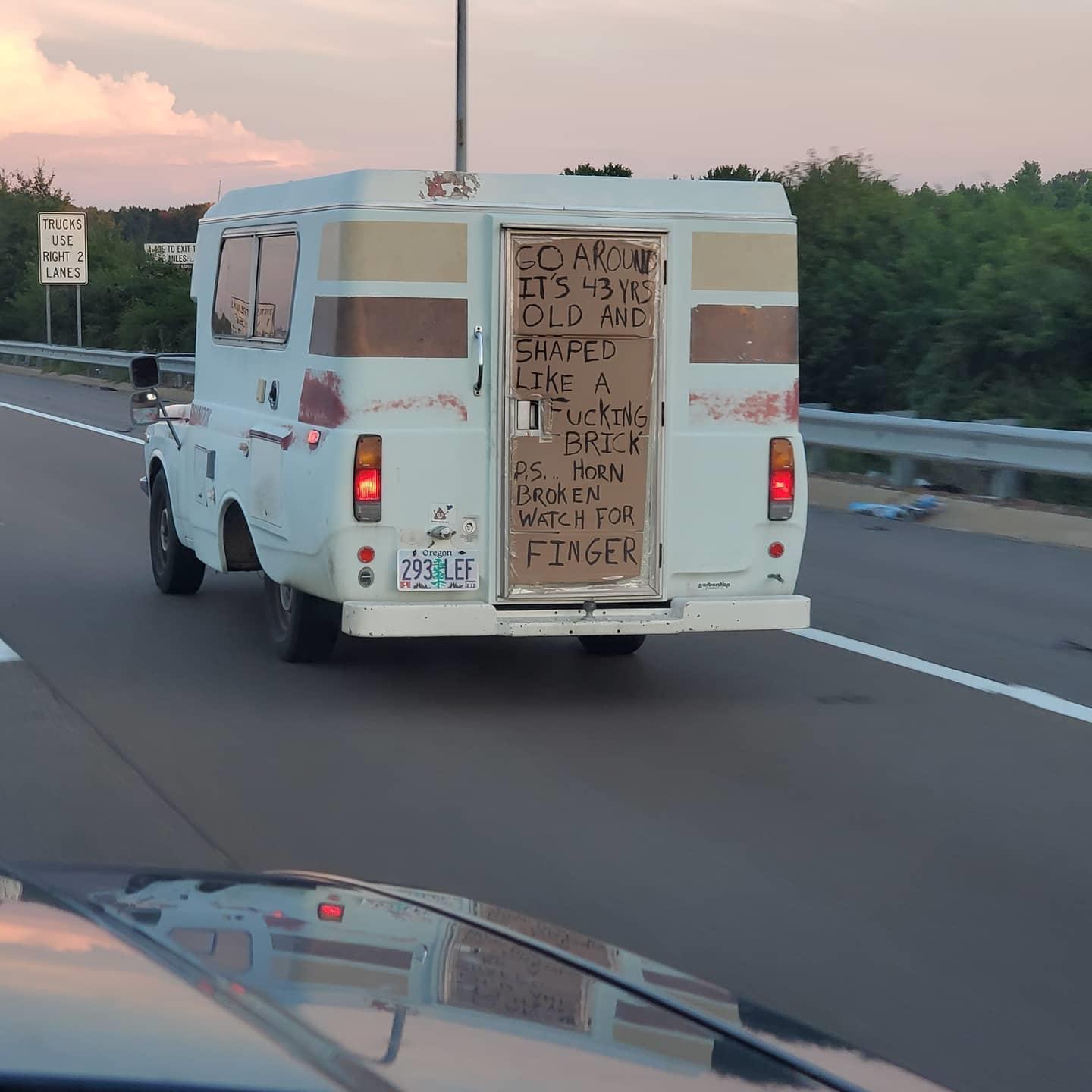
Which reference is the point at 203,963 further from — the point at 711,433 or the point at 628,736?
the point at 711,433

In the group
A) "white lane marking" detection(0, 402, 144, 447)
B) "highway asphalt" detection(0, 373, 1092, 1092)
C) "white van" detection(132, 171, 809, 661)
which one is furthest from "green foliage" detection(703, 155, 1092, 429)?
"white van" detection(132, 171, 809, 661)

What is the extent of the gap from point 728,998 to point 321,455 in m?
5.59

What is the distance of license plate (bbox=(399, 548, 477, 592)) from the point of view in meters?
8.56

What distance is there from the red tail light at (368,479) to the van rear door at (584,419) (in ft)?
2.11

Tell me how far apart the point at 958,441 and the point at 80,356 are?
30.4 metres

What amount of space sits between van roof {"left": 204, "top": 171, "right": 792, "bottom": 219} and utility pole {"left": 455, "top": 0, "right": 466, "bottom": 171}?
20.3 metres

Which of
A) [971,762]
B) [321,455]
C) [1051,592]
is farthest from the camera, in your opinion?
[1051,592]

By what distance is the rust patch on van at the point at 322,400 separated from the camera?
27.8 ft

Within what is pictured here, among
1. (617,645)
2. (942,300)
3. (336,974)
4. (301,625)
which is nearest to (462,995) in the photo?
(336,974)

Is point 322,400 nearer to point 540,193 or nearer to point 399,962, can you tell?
point 540,193

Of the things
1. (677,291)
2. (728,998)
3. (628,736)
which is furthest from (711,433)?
(728,998)

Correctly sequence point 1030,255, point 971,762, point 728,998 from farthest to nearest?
point 1030,255, point 971,762, point 728,998

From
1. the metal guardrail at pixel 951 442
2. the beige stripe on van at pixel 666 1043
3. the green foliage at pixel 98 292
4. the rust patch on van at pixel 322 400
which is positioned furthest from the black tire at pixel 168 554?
the green foliage at pixel 98 292

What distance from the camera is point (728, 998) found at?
3.28 m
